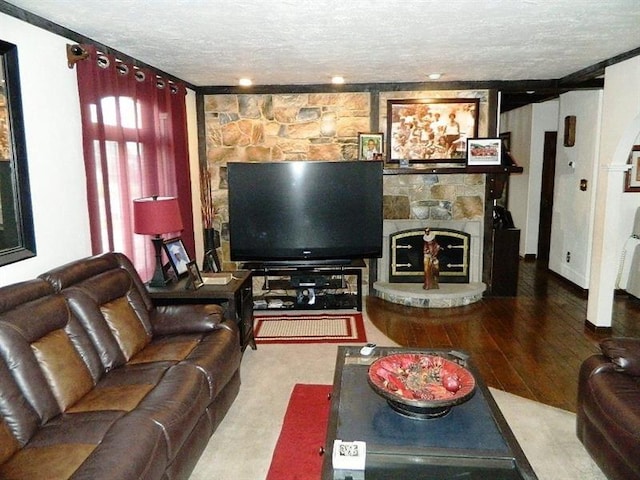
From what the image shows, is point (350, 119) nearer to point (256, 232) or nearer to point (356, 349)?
point (256, 232)

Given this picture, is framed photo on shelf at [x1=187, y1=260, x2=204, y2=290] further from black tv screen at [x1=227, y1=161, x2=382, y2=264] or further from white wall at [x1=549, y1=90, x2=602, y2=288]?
white wall at [x1=549, y1=90, x2=602, y2=288]

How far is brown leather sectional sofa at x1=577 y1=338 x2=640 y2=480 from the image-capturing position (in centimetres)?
222

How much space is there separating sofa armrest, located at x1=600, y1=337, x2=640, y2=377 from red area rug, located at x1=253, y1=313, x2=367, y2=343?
6.97 feet

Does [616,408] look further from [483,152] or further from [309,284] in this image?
[483,152]

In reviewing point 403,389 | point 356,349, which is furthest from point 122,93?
point 403,389

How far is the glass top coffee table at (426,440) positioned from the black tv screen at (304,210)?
2709 millimetres

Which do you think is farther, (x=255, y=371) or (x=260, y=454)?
(x=255, y=371)

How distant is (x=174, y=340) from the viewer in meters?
3.12

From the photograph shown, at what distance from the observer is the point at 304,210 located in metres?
5.16

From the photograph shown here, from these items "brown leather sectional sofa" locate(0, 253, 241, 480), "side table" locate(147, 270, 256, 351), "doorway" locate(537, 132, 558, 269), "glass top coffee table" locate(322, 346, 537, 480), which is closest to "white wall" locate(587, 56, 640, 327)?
"glass top coffee table" locate(322, 346, 537, 480)

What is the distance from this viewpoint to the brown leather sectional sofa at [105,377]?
76.6 inches

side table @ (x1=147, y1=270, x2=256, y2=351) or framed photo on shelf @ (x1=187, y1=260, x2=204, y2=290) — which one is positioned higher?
framed photo on shelf @ (x1=187, y1=260, x2=204, y2=290)

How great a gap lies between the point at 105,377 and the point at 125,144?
176 centimetres

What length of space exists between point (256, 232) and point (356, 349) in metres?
2.39
